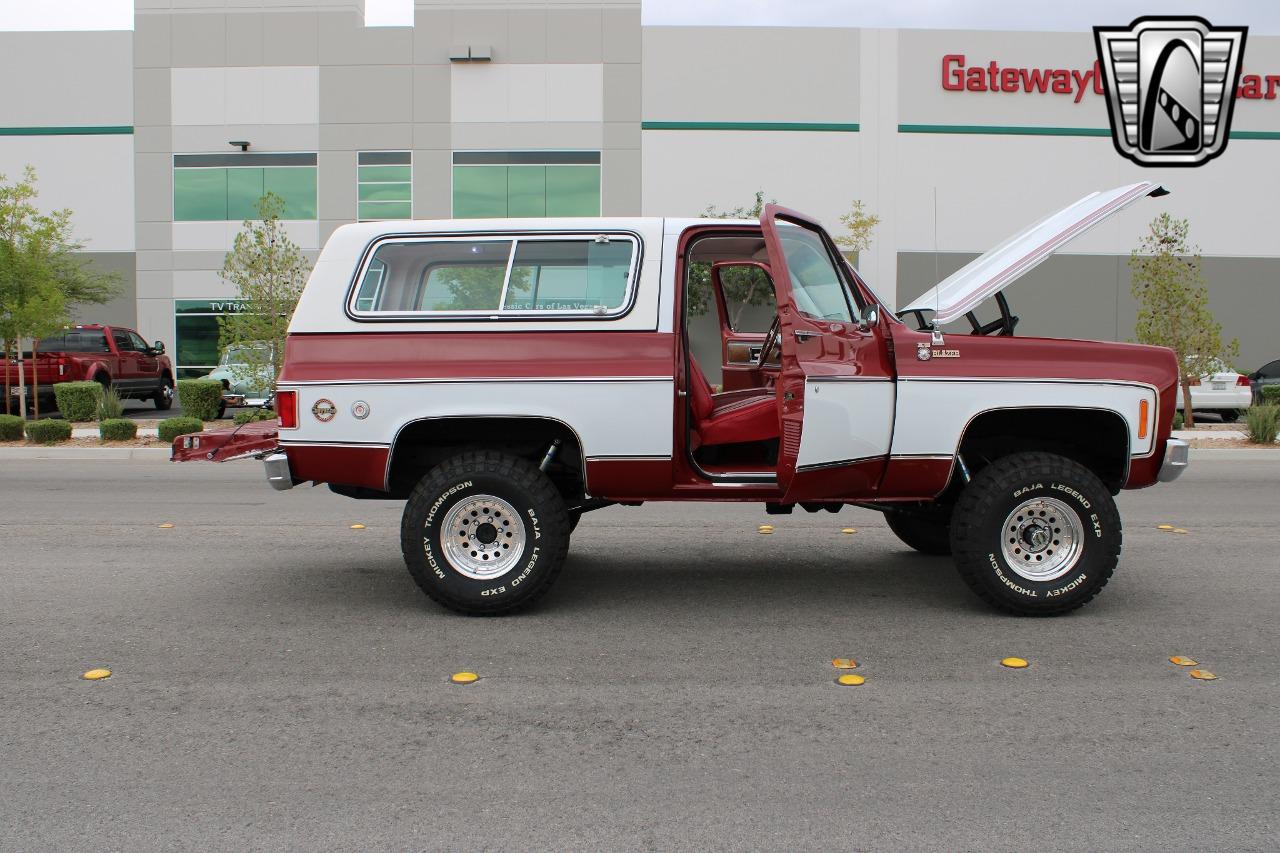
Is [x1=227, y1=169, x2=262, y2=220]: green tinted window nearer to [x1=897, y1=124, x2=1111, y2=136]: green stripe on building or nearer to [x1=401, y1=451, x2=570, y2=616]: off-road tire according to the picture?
[x1=897, y1=124, x2=1111, y2=136]: green stripe on building

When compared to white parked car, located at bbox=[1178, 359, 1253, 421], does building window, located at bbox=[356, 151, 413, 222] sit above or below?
above

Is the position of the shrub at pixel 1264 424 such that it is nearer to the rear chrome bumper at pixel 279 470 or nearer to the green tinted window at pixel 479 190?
the rear chrome bumper at pixel 279 470

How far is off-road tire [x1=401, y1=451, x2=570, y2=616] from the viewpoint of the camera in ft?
19.7

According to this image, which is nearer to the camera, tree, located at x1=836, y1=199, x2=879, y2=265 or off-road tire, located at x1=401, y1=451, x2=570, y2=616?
off-road tire, located at x1=401, y1=451, x2=570, y2=616

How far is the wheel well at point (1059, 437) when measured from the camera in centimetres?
619

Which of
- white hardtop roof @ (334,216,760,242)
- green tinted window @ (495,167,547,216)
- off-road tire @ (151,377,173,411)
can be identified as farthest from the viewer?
green tinted window @ (495,167,547,216)

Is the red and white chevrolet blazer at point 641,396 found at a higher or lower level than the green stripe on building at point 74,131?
lower

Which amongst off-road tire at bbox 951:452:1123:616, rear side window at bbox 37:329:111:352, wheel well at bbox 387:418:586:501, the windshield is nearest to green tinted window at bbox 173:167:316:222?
rear side window at bbox 37:329:111:352

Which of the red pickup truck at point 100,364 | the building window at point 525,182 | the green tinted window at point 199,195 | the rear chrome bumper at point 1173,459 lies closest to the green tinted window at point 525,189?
the building window at point 525,182

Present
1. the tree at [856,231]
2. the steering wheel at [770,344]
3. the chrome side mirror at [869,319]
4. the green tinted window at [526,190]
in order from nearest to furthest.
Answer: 1. the chrome side mirror at [869,319]
2. the steering wheel at [770,344]
3. the tree at [856,231]
4. the green tinted window at [526,190]

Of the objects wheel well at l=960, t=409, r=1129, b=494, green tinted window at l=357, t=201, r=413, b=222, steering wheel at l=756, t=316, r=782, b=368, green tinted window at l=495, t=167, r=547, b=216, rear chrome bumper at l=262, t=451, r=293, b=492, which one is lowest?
rear chrome bumper at l=262, t=451, r=293, b=492

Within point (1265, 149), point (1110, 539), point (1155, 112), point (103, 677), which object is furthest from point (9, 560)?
point (1265, 149)

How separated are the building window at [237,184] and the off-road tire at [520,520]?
27.3m

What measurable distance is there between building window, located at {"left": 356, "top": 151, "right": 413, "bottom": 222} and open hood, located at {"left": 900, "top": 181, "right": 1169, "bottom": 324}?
87.3 ft
